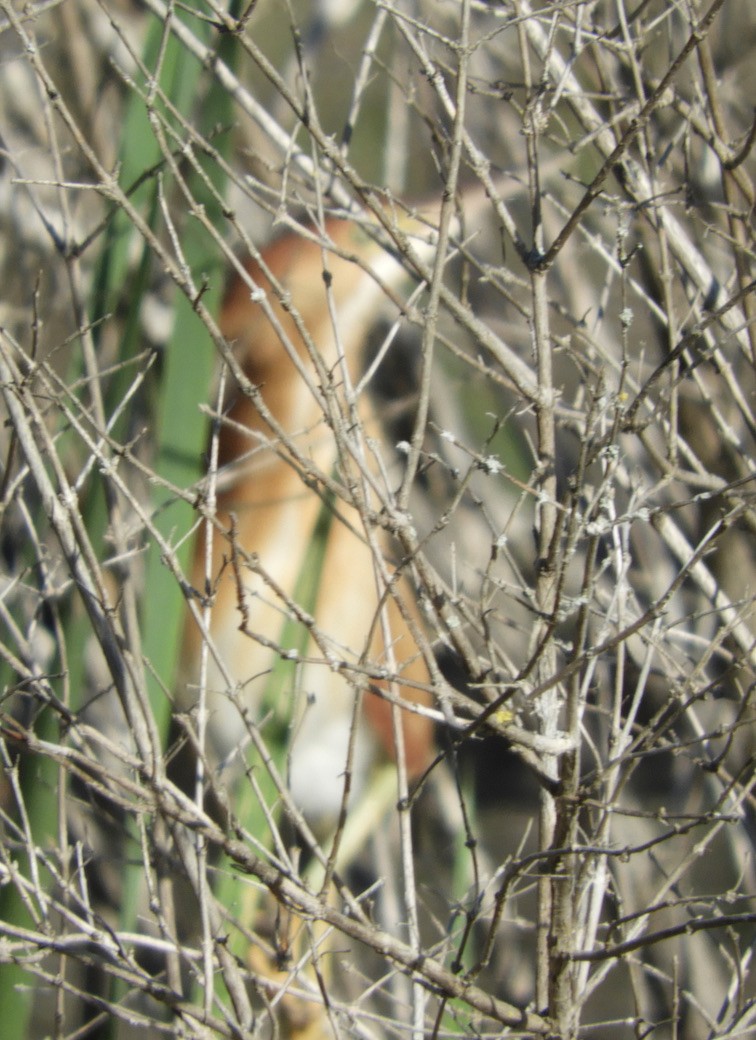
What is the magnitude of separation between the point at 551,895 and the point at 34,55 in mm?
750

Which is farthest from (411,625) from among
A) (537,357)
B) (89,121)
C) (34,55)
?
(89,121)

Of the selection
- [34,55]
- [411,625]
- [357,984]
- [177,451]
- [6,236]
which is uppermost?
[6,236]

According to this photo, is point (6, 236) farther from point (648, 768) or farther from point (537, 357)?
point (648, 768)

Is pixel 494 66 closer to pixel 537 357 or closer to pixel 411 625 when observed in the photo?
pixel 537 357

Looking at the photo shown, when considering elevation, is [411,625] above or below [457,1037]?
above

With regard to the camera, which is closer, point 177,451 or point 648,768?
point 177,451

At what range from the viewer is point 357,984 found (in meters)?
1.89

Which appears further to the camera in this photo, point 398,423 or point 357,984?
point 398,423

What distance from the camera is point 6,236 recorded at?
6.07 feet

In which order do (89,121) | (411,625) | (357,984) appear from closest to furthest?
(411,625), (89,121), (357,984)

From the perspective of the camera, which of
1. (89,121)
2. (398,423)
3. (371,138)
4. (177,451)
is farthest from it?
(371,138)

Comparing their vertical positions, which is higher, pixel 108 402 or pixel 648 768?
pixel 108 402

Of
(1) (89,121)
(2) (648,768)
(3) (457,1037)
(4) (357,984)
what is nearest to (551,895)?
(3) (457,1037)

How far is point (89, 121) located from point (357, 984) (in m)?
1.49
